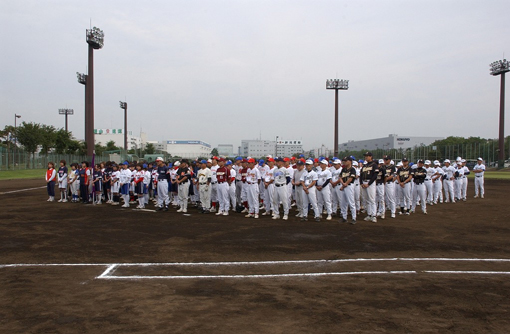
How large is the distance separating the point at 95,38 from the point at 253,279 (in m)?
45.8

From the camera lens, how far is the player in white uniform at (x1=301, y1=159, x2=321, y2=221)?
11164mm

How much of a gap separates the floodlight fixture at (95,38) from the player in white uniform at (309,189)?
40.9m

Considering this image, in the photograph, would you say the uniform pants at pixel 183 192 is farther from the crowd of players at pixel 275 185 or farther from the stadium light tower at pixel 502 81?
the stadium light tower at pixel 502 81

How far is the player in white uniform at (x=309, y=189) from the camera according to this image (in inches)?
440

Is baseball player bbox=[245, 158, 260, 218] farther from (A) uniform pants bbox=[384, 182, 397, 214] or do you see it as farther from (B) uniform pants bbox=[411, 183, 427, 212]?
(B) uniform pants bbox=[411, 183, 427, 212]

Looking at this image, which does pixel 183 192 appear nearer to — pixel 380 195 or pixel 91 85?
pixel 380 195

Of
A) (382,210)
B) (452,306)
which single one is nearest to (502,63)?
(382,210)

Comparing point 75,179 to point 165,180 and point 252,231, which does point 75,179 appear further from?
point 252,231

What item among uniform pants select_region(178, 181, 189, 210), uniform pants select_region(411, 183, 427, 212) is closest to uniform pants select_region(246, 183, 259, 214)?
uniform pants select_region(178, 181, 189, 210)

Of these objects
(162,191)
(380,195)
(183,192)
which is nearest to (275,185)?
(380,195)

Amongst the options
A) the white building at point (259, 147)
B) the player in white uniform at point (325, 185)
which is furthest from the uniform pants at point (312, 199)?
the white building at point (259, 147)

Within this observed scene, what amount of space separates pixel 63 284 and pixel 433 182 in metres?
15.8

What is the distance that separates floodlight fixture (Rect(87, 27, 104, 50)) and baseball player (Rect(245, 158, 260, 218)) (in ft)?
129

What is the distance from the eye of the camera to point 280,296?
186 inches
